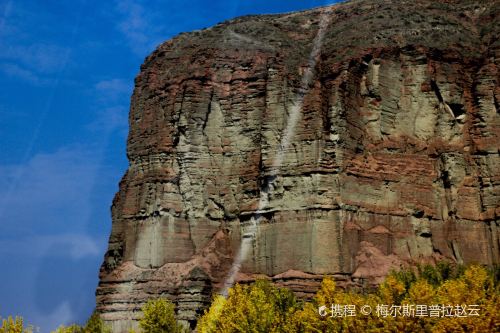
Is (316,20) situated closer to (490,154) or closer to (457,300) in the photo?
(490,154)

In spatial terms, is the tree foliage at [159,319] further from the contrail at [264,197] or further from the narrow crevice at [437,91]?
the narrow crevice at [437,91]

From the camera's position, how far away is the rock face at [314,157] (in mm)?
65250

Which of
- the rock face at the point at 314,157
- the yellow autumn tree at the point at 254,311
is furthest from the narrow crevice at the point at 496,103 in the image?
the yellow autumn tree at the point at 254,311

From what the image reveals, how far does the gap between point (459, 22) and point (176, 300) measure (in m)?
35.3

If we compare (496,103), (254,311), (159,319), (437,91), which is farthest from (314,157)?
(254,311)

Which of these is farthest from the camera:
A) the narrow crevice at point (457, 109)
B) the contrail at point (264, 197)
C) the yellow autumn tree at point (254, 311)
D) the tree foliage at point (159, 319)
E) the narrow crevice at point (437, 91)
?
the narrow crevice at point (437, 91)

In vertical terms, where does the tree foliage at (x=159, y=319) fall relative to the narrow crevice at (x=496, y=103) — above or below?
below

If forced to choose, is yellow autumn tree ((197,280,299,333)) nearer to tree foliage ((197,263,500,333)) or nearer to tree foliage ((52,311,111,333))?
tree foliage ((197,263,500,333))

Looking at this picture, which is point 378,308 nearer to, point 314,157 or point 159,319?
point 159,319

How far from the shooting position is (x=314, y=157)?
66125 mm

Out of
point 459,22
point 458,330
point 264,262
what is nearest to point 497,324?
point 458,330

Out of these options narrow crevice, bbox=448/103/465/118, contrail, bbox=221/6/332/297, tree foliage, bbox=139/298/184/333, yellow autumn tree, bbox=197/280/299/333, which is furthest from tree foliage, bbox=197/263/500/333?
narrow crevice, bbox=448/103/465/118

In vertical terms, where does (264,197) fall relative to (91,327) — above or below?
above

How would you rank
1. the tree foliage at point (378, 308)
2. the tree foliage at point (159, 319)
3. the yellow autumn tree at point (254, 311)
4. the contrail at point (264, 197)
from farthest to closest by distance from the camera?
the contrail at point (264, 197)
the tree foliage at point (159, 319)
the yellow autumn tree at point (254, 311)
the tree foliage at point (378, 308)
